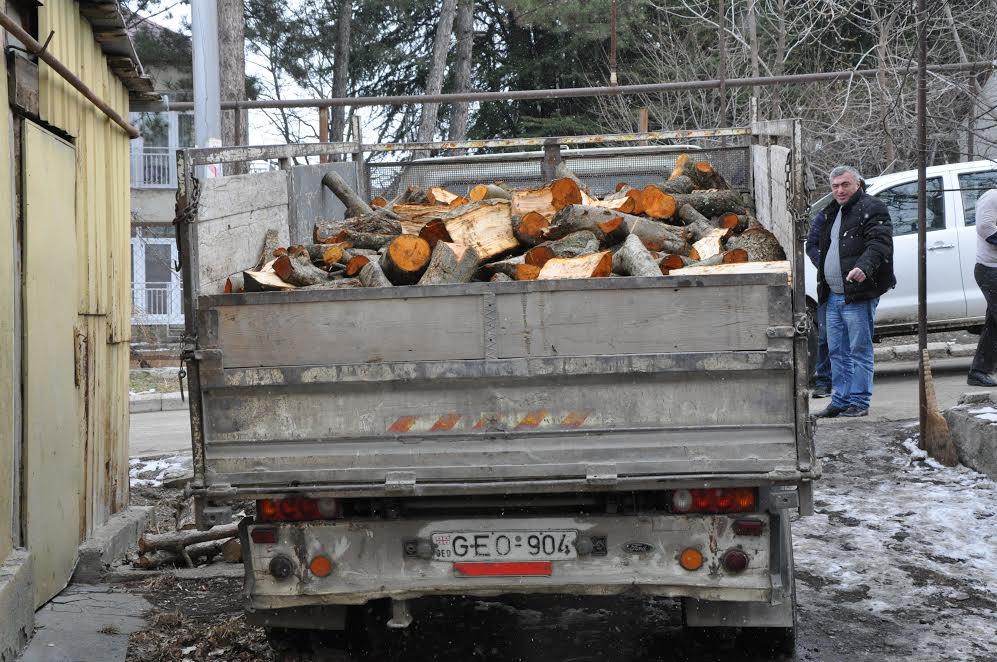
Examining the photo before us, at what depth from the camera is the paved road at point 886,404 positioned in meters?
9.40

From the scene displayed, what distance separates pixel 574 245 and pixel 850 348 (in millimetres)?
4078

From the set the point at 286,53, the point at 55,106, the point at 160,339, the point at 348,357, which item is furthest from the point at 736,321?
the point at 286,53

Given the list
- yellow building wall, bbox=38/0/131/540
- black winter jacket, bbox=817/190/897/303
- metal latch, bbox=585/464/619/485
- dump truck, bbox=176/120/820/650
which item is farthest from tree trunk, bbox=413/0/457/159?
metal latch, bbox=585/464/619/485

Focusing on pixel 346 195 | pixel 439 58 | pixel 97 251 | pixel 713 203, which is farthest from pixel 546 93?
pixel 439 58

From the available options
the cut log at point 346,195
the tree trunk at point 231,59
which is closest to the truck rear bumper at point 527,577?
the cut log at point 346,195

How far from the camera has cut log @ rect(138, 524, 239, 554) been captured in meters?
6.23

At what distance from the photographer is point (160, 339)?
930 inches

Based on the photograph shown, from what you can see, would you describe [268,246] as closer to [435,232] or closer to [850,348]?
[435,232]

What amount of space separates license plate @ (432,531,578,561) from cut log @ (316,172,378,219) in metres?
3.15

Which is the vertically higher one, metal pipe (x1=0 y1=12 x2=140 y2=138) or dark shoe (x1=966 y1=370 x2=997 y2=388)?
metal pipe (x1=0 y1=12 x2=140 y2=138)

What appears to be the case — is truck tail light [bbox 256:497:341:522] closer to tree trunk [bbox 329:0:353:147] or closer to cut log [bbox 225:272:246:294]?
cut log [bbox 225:272:246:294]

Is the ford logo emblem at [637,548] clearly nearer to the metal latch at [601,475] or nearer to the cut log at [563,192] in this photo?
the metal latch at [601,475]

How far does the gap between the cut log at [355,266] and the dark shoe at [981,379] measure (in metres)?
6.42

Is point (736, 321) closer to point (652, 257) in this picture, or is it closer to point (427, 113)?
point (652, 257)
